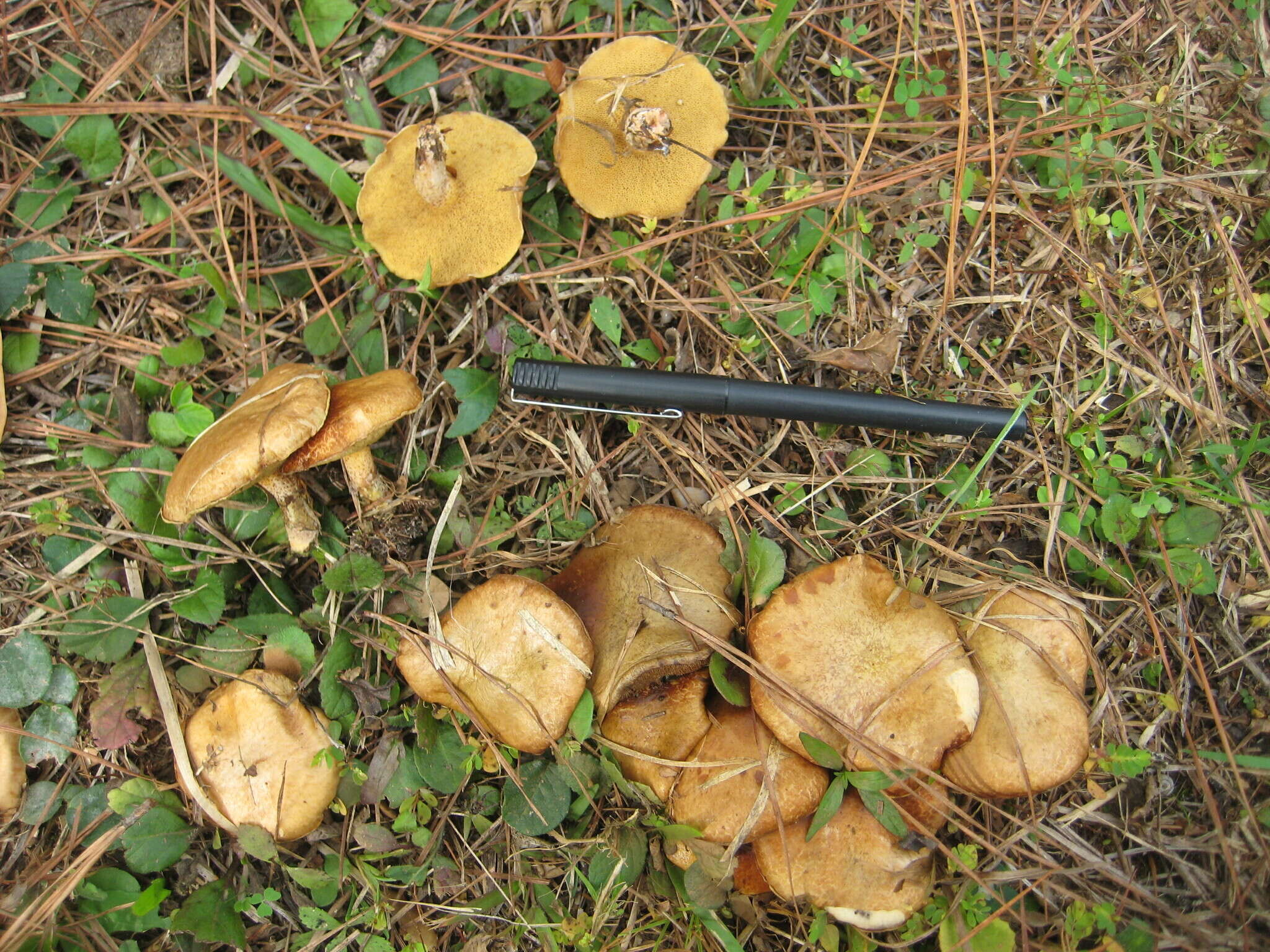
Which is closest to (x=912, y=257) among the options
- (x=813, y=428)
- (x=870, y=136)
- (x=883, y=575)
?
(x=870, y=136)

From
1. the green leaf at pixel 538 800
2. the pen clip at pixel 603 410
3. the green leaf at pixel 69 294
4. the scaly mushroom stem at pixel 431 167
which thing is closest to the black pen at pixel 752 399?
the pen clip at pixel 603 410

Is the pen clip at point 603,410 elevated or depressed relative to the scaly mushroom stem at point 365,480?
elevated

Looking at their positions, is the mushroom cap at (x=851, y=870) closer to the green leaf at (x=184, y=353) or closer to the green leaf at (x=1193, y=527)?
the green leaf at (x=1193, y=527)

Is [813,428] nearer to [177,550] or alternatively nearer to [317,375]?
[317,375]

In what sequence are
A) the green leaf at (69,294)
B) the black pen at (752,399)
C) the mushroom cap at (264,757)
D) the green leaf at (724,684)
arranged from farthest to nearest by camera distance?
the green leaf at (69,294)
the black pen at (752,399)
the mushroom cap at (264,757)
the green leaf at (724,684)

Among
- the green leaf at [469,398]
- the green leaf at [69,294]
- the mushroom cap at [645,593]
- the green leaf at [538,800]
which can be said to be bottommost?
the green leaf at [538,800]

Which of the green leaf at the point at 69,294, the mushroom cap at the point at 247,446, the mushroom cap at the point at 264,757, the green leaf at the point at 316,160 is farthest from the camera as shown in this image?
the green leaf at the point at 69,294

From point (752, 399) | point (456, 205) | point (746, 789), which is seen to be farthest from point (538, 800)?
point (456, 205)

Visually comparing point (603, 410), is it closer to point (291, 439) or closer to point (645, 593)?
point (645, 593)
